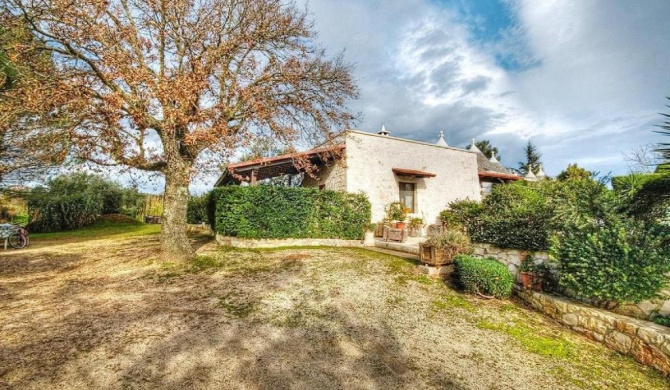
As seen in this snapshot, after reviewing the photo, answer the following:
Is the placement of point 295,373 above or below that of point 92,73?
below

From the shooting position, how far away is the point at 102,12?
250 inches

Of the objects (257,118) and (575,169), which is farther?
(575,169)

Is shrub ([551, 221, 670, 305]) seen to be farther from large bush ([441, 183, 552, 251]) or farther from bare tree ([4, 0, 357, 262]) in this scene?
bare tree ([4, 0, 357, 262])

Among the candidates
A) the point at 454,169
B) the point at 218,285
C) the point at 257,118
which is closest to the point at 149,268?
the point at 218,285

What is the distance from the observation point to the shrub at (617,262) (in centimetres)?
432

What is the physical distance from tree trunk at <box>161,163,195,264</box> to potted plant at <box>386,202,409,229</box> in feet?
27.8

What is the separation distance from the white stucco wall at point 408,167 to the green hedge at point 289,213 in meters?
1.37

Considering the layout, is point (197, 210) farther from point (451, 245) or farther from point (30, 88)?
point (451, 245)

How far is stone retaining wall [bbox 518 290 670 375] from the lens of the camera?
153 inches

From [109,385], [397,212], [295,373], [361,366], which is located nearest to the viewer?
[109,385]

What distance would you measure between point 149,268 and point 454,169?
14.5 metres

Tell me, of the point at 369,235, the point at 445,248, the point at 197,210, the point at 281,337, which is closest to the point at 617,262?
the point at 445,248

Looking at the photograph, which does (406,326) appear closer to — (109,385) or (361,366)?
(361,366)

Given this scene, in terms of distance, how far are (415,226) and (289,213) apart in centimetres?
617
